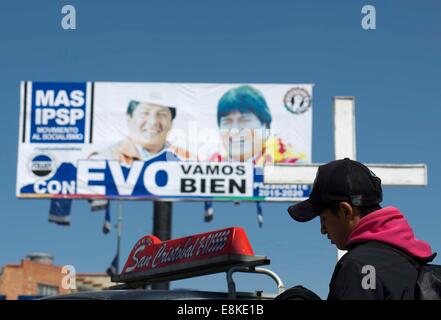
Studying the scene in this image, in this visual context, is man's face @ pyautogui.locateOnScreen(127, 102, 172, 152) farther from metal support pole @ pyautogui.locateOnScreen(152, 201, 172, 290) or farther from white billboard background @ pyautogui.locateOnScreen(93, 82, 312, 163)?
metal support pole @ pyautogui.locateOnScreen(152, 201, 172, 290)

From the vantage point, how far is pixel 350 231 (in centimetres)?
325

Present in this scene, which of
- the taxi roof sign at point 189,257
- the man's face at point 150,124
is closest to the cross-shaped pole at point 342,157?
the taxi roof sign at point 189,257

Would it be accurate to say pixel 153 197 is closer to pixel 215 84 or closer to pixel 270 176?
pixel 215 84

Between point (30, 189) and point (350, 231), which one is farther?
point (30, 189)

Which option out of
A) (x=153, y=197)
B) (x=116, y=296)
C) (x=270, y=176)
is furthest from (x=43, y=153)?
(x=116, y=296)

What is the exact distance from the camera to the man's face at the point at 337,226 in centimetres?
325

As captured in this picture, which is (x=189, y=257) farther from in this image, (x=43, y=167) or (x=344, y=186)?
(x=43, y=167)

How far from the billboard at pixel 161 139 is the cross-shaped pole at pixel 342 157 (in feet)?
83.3

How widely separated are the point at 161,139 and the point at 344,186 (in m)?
35.0

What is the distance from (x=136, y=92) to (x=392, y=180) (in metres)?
28.9

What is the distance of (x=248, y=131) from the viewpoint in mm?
37469

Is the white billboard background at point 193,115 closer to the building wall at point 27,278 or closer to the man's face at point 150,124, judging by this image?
the man's face at point 150,124

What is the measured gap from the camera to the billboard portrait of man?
36906mm
